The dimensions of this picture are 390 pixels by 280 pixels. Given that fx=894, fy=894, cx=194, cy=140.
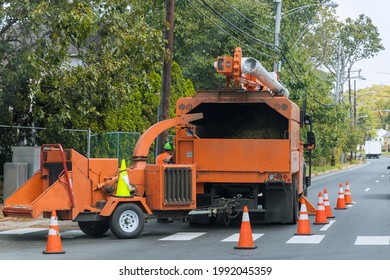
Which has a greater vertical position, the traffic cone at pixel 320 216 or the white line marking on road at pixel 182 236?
the traffic cone at pixel 320 216

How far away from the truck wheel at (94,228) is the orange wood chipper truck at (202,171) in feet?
0.07

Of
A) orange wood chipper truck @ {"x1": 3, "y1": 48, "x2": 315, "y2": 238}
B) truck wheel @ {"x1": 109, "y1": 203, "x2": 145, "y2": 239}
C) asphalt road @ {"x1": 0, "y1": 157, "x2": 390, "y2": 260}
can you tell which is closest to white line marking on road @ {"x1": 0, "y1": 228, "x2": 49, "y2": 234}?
asphalt road @ {"x1": 0, "y1": 157, "x2": 390, "y2": 260}

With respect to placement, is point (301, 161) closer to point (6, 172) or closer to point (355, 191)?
point (6, 172)

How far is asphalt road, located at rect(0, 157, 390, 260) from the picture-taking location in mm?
14195

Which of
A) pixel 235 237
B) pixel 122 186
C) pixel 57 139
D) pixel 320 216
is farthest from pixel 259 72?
pixel 57 139

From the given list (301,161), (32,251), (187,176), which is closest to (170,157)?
(187,176)

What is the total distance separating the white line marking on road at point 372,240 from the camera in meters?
15.9

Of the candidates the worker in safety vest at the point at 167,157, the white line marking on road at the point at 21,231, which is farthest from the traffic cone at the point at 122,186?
the white line marking on road at the point at 21,231

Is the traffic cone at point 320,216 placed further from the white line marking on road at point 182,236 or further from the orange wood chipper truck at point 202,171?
the white line marking on road at point 182,236

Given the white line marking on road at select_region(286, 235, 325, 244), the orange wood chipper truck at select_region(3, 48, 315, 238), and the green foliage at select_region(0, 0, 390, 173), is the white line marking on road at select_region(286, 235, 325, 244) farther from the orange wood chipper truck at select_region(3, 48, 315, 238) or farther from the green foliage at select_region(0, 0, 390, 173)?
the green foliage at select_region(0, 0, 390, 173)

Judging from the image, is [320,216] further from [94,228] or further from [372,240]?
[94,228]

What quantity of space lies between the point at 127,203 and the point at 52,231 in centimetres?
281

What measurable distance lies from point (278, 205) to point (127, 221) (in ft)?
13.4
